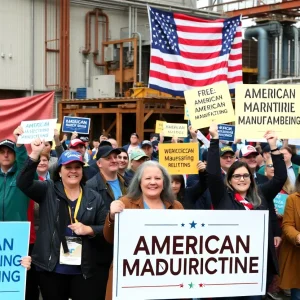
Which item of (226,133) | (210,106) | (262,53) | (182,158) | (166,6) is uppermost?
(166,6)

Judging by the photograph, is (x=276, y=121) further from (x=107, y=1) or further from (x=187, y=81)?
(x=107, y=1)

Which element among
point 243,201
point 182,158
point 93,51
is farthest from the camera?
point 93,51

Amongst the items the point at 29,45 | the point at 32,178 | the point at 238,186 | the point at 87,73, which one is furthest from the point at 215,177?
the point at 87,73

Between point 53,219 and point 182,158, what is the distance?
260cm

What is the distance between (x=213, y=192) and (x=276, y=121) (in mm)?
1688

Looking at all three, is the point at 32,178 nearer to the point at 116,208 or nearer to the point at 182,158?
the point at 116,208

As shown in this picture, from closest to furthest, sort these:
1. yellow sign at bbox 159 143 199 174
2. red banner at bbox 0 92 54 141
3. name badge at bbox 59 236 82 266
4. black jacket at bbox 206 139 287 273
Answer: name badge at bbox 59 236 82 266 < black jacket at bbox 206 139 287 273 < yellow sign at bbox 159 143 199 174 < red banner at bbox 0 92 54 141

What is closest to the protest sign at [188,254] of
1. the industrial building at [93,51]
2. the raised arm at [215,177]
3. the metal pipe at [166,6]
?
the raised arm at [215,177]

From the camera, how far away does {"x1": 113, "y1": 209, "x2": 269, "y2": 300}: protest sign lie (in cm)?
424

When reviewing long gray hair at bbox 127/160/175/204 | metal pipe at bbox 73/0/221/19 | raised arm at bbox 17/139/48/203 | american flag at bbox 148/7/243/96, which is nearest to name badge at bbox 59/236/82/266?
raised arm at bbox 17/139/48/203

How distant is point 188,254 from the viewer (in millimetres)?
4418

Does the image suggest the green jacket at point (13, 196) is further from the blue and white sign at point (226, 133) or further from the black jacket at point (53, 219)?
the blue and white sign at point (226, 133)

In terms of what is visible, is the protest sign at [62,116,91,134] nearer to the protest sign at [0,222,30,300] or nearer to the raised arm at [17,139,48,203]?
the raised arm at [17,139,48,203]

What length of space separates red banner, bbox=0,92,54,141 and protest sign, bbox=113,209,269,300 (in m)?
4.83
